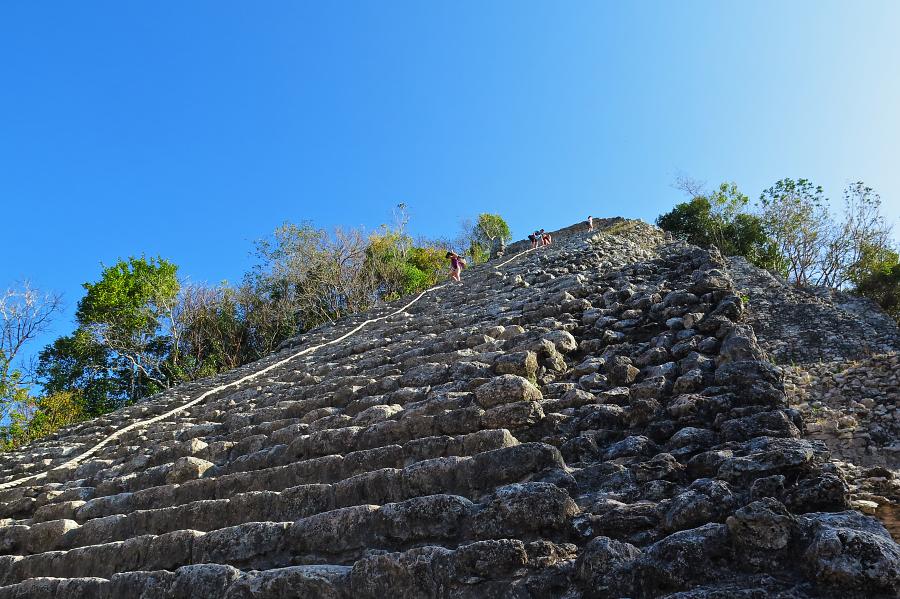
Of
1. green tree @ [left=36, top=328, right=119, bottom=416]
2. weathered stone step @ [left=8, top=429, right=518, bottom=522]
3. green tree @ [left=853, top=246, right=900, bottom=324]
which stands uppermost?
green tree @ [left=36, top=328, right=119, bottom=416]

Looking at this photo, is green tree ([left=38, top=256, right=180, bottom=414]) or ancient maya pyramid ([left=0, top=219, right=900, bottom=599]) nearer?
ancient maya pyramid ([left=0, top=219, right=900, bottom=599])

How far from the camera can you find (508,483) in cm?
241

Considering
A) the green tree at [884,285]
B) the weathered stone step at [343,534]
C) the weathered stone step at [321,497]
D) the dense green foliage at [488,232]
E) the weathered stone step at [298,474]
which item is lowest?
the weathered stone step at [343,534]

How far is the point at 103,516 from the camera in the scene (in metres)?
3.72

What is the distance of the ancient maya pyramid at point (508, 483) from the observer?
1.66 meters

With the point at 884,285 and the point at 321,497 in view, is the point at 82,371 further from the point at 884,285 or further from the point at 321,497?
the point at 884,285

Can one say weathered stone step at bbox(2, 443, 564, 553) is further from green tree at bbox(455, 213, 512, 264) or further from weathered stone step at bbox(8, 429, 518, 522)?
green tree at bbox(455, 213, 512, 264)

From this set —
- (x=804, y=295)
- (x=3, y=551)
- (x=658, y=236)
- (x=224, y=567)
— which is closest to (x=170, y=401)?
(x=3, y=551)

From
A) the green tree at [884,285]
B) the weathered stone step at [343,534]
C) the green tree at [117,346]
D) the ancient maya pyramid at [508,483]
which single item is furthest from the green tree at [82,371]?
the green tree at [884,285]

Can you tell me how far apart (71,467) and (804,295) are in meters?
14.7

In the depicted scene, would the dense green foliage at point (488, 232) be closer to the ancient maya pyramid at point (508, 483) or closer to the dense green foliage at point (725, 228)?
the dense green foliage at point (725, 228)

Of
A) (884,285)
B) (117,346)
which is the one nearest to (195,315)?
(117,346)

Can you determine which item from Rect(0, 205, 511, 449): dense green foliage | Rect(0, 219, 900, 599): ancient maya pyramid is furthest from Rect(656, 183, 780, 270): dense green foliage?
Rect(0, 219, 900, 599): ancient maya pyramid

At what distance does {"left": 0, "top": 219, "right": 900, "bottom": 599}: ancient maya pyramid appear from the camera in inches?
65.3
